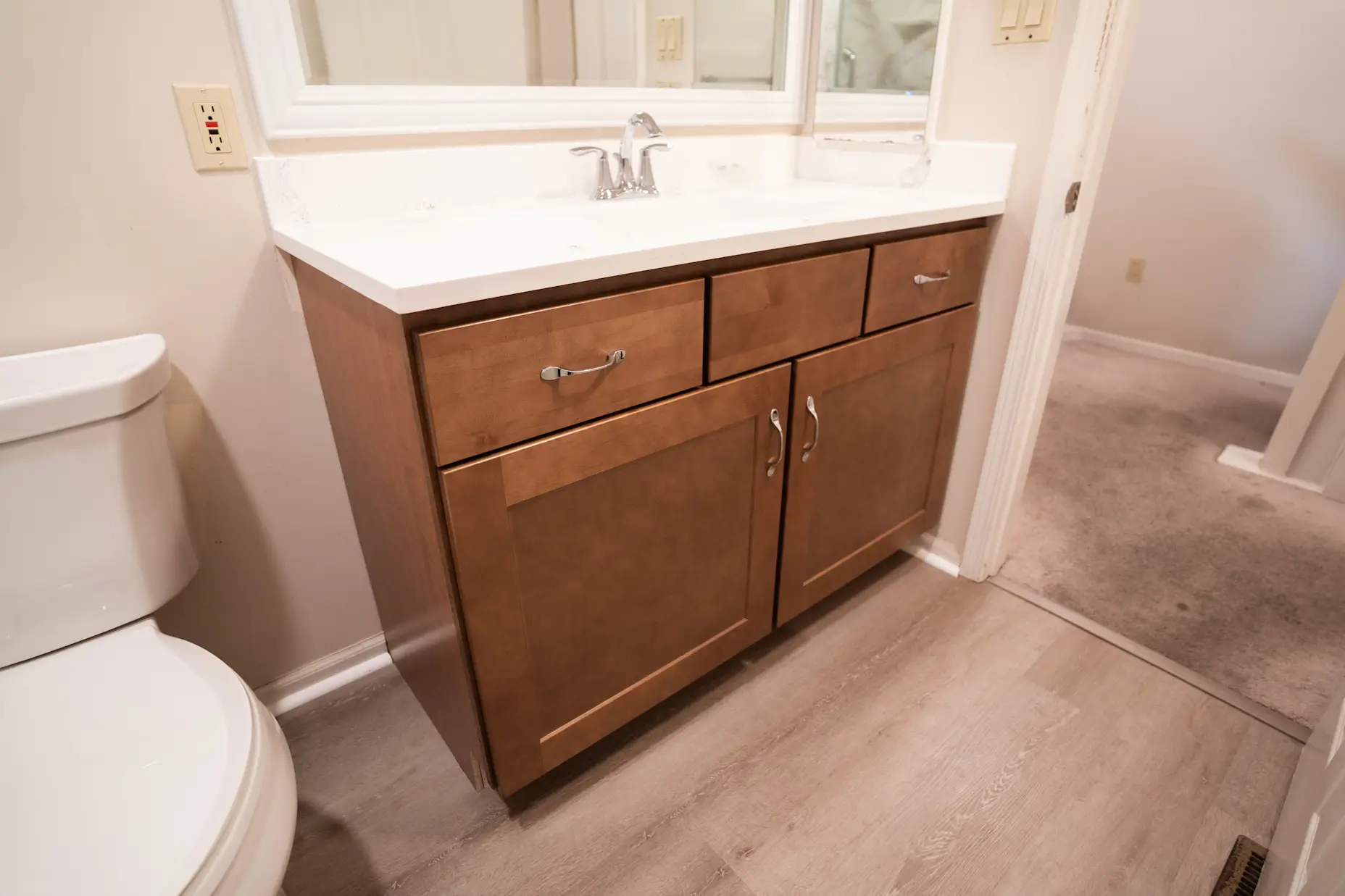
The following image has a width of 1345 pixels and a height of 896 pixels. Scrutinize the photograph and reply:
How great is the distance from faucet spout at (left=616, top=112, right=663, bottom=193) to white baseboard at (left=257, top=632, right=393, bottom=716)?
101 cm

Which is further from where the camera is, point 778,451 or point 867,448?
point 867,448

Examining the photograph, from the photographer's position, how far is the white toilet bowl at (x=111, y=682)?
611 mm

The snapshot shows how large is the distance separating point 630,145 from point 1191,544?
5.70ft

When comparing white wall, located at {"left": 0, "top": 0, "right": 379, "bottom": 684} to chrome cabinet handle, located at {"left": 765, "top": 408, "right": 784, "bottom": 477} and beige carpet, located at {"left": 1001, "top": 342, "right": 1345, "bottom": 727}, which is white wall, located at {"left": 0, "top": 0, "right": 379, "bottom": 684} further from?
beige carpet, located at {"left": 1001, "top": 342, "right": 1345, "bottom": 727}

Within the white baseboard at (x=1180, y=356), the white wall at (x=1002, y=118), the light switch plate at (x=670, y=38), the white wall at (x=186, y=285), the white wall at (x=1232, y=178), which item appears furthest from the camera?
the white baseboard at (x=1180, y=356)

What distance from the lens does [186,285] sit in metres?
0.99

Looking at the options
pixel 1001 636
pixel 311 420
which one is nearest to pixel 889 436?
pixel 1001 636

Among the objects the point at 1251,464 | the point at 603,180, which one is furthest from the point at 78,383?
the point at 1251,464

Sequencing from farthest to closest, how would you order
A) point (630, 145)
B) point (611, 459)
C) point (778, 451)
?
point (630, 145)
point (778, 451)
point (611, 459)

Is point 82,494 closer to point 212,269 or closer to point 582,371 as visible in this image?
point 212,269

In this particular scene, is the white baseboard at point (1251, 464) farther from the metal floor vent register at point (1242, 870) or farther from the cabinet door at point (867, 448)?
the metal floor vent register at point (1242, 870)

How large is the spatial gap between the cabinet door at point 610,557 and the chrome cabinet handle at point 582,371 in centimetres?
8

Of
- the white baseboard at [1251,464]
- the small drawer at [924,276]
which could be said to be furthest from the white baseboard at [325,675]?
the white baseboard at [1251,464]

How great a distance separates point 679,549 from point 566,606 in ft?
0.66
